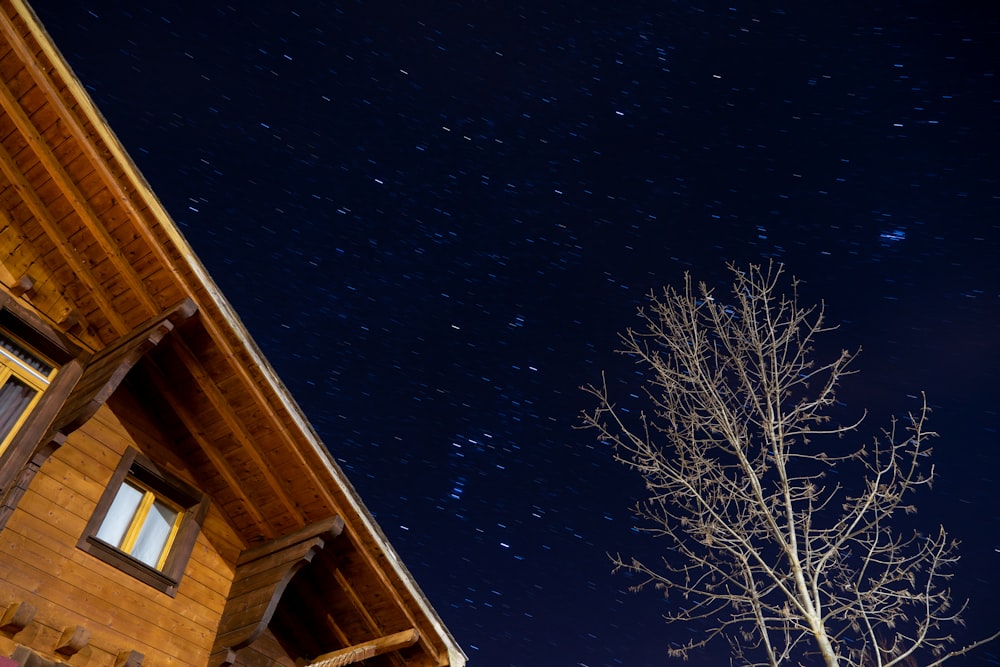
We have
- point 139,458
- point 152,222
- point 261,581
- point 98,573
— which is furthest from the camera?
point 261,581

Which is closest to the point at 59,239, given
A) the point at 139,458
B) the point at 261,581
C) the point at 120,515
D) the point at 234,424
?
the point at 139,458

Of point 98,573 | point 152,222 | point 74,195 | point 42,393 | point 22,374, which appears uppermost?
point 74,195

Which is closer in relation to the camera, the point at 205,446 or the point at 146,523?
the point at 146,523

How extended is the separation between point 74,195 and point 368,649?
257 inches

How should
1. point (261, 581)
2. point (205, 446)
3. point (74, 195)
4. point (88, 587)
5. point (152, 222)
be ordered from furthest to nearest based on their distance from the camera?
point (205, 446) → point (261, 581) → point (74, 195) → point (152, 222) → point (88, 587)

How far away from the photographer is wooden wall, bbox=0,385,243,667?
6.62 meters

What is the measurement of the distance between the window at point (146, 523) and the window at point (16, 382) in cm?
116

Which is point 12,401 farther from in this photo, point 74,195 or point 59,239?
point 74,195

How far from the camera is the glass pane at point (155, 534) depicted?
7.98 m

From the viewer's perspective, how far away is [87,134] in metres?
7.79

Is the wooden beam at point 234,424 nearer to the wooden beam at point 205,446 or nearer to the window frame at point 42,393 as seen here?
the wooden beam at point 205,446

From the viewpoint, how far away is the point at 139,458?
8242mm

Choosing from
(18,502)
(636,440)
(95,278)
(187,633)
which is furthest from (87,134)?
(636,440)

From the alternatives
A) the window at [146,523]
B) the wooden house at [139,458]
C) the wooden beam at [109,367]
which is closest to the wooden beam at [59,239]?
the wooden house at [139,458]
